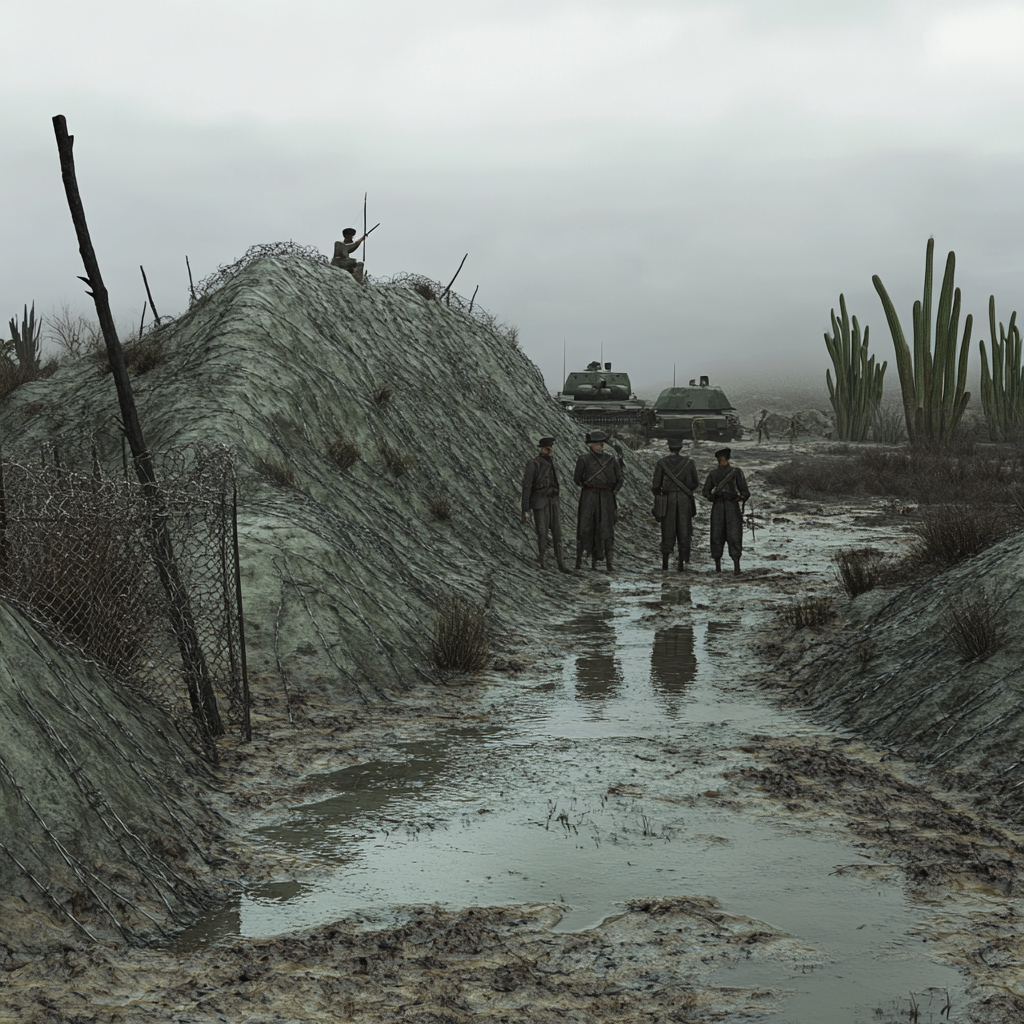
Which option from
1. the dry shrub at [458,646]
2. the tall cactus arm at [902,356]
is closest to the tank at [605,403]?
the tall cactus arm at [902,356]

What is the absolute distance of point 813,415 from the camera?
4956 centimetres

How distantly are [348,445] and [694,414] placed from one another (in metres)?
25.2

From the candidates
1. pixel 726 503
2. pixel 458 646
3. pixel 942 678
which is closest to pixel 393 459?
pixel 726 503

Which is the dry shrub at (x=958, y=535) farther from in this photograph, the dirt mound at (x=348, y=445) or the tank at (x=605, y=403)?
the tank at (x=605, y=403)

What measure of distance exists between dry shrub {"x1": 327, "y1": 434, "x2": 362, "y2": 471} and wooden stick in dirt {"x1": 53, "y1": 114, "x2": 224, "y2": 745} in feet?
21.1

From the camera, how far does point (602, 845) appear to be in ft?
18.1

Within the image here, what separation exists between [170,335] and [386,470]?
4180mm

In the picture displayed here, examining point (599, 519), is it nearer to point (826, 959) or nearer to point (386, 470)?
point (386, 470)

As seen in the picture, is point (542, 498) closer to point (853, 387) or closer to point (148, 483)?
point (148, 483)

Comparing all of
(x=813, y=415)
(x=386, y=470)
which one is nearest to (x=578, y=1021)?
(x=386, y=470)

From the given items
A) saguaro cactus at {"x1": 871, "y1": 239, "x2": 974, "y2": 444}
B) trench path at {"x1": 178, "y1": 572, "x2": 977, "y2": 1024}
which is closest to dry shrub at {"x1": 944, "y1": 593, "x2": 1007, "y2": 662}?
trench path at {"x1": 178, "y1": 572, "x2": 977, "y2": 1024}

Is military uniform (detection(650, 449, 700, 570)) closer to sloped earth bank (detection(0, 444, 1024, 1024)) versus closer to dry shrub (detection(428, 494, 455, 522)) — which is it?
dry shrub (detection(428, 494, 455, 522))

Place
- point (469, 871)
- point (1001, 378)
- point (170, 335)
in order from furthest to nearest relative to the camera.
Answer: point (1001, 378) < point (170, 335) < point (469, 871)

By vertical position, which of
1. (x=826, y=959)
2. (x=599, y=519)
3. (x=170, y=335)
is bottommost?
(x=826, y=959)
